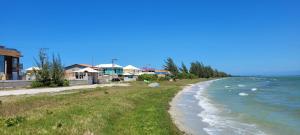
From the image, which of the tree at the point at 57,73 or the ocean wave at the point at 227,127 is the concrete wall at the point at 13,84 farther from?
the ocean wave at the point at 227,127

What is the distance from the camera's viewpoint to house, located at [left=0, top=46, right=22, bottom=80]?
56319 millimetres

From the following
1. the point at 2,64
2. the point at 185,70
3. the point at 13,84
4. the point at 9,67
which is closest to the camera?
the point at 13,84

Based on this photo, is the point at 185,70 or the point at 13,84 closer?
the point at 13,84

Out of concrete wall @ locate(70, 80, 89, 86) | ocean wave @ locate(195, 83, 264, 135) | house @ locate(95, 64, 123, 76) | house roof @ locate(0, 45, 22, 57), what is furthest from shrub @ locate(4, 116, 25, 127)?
house @ locate(95, 64, 123, 76)

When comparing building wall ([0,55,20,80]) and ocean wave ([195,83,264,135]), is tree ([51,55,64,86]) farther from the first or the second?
ocean wave ([195,83,264,135])

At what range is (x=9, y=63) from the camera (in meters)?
59.8

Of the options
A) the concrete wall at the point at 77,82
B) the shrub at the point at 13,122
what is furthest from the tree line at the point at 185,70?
the shrub at the point at 13,122

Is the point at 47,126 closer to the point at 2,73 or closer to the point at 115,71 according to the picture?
the point at 2,73

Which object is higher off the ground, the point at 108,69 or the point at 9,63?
the point at 108,69

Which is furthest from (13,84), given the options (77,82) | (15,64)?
(77,82)

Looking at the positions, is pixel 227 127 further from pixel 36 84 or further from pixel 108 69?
pixel 108 69

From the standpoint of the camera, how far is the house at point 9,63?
5632 centimetres

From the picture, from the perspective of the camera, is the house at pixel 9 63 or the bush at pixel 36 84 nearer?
the bush at pixel 36 84

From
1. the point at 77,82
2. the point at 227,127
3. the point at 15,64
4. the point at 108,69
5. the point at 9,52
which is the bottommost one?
the point at 227,127
